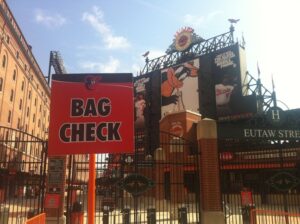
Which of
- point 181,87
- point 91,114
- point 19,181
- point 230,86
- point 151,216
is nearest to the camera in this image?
point 91,114

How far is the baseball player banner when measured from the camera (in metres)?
4.39

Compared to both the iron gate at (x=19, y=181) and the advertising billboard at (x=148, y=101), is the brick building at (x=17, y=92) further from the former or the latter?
the advertising billboard at (x=148, y=101)

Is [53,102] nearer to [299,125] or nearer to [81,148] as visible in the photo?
[81,148]

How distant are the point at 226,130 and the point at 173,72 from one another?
38093 mm

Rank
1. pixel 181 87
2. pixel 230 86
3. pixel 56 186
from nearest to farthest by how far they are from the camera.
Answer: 1. pixel 56 186
2. pixel 230 86
3. pixel 181 87

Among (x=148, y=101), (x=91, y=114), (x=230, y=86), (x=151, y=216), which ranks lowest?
(x=151, y=216)

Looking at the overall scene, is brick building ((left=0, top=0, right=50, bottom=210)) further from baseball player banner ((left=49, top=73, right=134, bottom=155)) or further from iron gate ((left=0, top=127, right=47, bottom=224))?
baseball player banner ((left=49, top=73, right=134, bottom=155))

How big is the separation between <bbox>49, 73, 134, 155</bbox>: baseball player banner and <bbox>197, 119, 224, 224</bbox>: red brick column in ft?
32.8

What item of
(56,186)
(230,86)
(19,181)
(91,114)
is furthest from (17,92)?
(91,114)

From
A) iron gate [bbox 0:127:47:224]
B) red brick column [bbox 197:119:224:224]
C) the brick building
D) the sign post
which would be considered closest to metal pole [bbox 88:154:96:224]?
the sign post

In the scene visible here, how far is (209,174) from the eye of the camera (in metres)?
13.9

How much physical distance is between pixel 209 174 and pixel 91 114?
404 inches

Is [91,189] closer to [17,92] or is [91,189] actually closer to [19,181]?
[19,181]

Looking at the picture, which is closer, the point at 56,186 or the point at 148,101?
the point at 56,186
